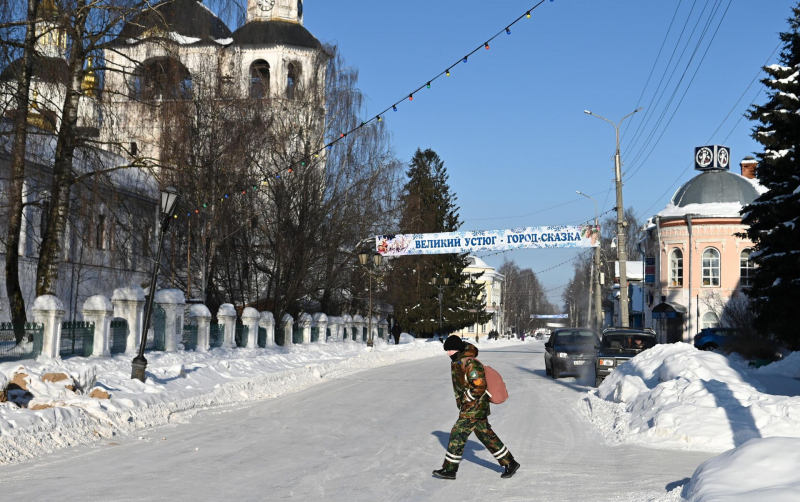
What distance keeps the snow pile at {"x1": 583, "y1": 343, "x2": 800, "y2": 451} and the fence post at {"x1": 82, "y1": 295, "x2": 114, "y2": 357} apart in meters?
11.6

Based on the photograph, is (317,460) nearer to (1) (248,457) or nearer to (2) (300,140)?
(1) (248,457)

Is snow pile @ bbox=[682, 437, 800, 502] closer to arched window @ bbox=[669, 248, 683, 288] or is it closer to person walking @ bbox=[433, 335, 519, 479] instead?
person walking @ bbox=[433, 335, 519, 479]

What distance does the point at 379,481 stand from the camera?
9.25 m

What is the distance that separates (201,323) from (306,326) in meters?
12.7

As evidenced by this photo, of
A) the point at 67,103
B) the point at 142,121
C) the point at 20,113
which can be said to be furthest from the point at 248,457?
the point at 142,121

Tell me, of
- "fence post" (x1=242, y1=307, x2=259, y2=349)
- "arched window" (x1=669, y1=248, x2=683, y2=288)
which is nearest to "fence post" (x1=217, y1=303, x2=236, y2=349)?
"fence post" (x1=242, y1=307, x2=259, y2=349)

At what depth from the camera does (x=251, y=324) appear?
3266 centimetres

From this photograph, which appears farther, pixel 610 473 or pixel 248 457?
pixel 248 457

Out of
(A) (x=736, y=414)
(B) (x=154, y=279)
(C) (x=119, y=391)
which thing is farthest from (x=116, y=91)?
(A) (x=736, y=414)

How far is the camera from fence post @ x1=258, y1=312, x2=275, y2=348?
113 feet

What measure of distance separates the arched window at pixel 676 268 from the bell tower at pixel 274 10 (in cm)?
2943

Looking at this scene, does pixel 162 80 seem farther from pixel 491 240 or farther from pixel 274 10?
pixel 274 10

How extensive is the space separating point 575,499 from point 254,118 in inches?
1085

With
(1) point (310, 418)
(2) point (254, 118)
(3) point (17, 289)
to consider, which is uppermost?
(2) point (254, 118)
